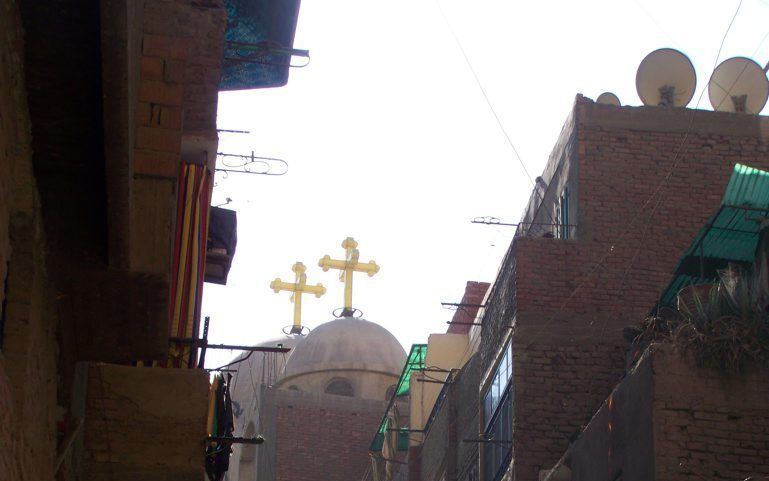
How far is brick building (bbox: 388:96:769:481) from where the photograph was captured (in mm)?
16344

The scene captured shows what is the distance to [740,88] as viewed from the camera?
18.2 metres

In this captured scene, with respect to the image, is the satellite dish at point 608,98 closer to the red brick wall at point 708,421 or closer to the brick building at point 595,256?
the brick building at point 595,256

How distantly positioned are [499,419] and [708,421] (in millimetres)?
6471

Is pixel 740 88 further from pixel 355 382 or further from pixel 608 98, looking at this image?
pixel 355 382

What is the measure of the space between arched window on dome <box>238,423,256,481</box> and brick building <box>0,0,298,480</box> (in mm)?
32763

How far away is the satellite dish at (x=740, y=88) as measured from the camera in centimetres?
1812

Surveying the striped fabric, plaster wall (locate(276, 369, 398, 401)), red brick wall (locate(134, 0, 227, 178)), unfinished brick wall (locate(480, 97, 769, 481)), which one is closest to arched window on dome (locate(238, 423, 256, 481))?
plaster wall (locate(276, 369, 398, 401))

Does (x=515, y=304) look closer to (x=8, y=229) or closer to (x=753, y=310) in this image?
(x=753, y=310)

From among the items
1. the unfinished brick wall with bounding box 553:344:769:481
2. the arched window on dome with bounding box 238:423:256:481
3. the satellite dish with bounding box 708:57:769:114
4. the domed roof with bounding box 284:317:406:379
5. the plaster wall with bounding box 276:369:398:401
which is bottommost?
the unfinished brick wall with bounding box 553:344:769:481

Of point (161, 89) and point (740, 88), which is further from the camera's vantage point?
point (740, 88)

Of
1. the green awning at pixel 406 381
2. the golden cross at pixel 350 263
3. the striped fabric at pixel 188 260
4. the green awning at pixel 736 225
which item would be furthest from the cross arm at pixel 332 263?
the striped fabric at pixel 188 260

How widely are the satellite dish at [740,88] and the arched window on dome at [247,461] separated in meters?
23.9

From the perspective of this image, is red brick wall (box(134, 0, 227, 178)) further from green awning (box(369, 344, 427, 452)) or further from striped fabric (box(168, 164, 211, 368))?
green awning (box(369, 344, 427, 452))

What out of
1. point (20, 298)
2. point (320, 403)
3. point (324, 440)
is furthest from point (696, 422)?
point (320, 403)
